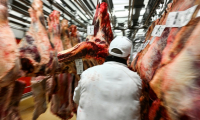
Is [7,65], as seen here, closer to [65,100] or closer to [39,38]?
[39,38]

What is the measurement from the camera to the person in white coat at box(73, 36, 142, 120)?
0.98 meters

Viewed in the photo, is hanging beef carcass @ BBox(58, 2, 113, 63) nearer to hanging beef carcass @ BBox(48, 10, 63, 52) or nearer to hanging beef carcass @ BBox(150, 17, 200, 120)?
hanging beef carcass @ BBox(48, 10, 63, 52)

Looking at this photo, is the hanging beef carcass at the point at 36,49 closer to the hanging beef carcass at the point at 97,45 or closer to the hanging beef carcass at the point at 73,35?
the hanging beef carcass at the point at 97,45

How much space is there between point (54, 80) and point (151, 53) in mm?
1514

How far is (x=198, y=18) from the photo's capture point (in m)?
0.64

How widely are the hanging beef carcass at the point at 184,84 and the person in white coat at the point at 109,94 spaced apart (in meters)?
0.34

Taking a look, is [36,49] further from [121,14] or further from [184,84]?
[121,14]

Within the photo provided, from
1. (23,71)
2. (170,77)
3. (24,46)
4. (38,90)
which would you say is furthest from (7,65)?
(170,77)

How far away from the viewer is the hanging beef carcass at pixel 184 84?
54 centimetres

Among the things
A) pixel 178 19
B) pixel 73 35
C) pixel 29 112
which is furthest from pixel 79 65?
pixel 29 112

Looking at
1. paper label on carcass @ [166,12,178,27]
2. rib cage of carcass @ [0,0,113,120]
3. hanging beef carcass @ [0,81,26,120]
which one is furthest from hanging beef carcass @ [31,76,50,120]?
paper label on carcass @ [166,12,178,27]

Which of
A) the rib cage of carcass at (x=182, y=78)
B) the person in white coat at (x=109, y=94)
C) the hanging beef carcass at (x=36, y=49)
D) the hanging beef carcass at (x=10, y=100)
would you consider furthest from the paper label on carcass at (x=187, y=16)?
the hanging beef carcass at (x=10, y=100)

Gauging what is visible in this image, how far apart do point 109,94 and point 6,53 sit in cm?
80

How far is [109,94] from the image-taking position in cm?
99
